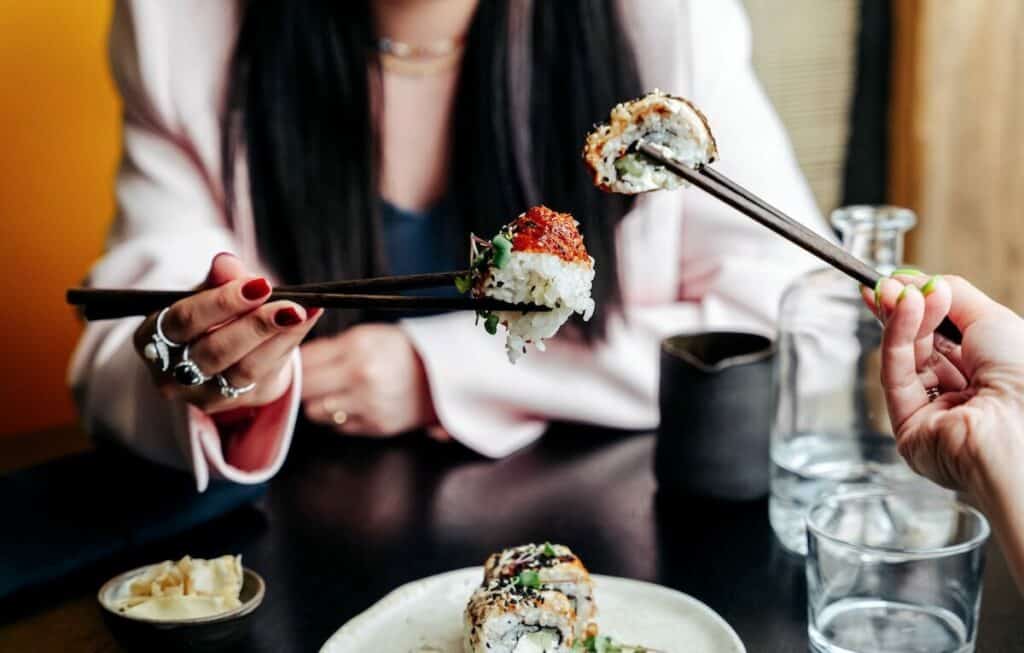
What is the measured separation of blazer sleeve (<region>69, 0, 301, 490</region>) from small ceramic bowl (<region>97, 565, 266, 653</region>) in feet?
1.63

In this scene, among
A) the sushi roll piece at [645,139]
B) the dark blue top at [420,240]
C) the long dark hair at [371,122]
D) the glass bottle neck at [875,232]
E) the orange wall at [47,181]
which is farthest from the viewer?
the orange wall at [47,181]

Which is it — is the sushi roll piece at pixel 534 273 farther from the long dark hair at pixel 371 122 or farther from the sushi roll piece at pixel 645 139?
the long dark hair at pixel 371 122

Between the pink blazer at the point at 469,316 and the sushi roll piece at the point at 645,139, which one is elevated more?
the sushi roll piece at the point at 645,139

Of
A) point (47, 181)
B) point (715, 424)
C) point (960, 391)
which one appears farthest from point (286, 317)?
point (47, 181)

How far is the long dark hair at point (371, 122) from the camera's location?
1964mm

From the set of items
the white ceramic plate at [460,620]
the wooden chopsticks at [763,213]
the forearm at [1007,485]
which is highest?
the wooden chopsticks at [763,213]

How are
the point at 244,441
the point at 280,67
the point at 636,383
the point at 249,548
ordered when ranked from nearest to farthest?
the point at 249,548, the point at 244,441, the point at 636,383, the point at 280,67

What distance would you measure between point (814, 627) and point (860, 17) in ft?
5.85

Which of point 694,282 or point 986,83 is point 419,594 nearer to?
point 694,282

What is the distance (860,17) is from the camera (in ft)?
8.07

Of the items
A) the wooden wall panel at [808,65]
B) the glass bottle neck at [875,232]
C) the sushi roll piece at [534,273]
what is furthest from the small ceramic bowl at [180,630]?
the wooden wall panel at [808,65]

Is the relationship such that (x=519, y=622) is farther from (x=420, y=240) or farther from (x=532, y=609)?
(x=420, y=240)

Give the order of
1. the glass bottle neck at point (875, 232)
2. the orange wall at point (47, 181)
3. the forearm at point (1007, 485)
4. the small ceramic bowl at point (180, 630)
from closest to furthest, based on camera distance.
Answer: the forearm at point (1007, 485), the small ceramic bowl at point (180, 630), the glass bottle neck at point (875, 232), the orange wall at point (47, 181)

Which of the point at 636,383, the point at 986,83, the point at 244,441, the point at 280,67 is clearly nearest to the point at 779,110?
the point at 986,83
